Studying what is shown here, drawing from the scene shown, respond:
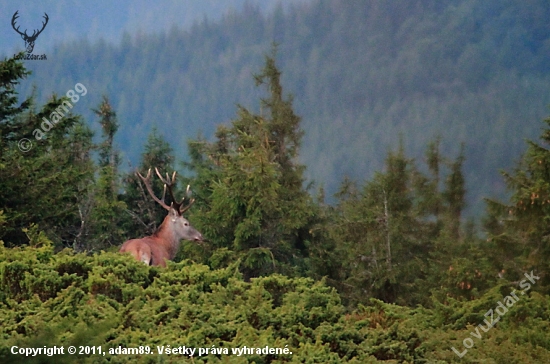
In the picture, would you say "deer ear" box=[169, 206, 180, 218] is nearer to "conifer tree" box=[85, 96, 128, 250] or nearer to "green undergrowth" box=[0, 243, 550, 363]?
"green undergrowth" box=[0, 243, 550, 363]

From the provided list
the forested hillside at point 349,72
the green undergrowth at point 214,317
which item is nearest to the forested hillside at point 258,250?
the green undergrowth at point 214,317

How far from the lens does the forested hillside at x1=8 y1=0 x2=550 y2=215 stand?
92.6 metres

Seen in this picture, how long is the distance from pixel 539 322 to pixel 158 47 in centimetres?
10694


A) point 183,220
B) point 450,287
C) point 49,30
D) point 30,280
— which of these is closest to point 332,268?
point 450,287

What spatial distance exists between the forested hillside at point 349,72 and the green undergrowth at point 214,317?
78334 millimetres

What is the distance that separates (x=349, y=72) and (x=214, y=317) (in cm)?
10294

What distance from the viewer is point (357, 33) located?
368ft

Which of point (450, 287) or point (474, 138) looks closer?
point (450, 287)

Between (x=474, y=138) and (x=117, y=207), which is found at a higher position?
(x=474, y=138)

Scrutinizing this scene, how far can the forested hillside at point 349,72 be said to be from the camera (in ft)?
304

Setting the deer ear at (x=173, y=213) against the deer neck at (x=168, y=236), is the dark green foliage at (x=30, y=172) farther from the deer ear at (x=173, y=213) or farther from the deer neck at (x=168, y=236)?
the deer ear at (x=173, y=213)

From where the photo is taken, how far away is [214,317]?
173 inches

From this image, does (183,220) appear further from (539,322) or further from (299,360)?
(299,360)

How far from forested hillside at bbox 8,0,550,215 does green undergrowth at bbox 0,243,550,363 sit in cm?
7833
